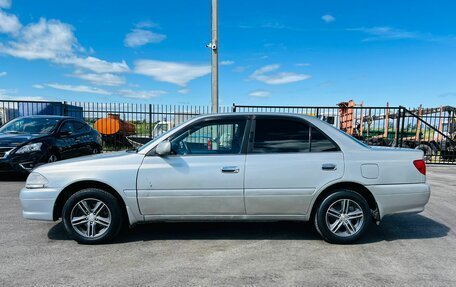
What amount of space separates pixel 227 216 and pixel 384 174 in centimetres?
205

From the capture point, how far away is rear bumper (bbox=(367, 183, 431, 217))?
419 cm

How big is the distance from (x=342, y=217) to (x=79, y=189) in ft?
11.0

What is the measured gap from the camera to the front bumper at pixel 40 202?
4094 mm

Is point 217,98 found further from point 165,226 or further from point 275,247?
point 275,247

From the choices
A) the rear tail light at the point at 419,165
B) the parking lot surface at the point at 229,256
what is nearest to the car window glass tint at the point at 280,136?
the parking lot surface at the point at 229,256

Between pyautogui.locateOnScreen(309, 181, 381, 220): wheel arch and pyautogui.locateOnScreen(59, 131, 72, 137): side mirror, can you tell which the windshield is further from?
pyautogui.locateOnScreen(309, 181, 381, 220): wheel arch

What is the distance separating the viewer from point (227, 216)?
4160 mm

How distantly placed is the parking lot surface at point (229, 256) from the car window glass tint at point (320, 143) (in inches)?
47.7

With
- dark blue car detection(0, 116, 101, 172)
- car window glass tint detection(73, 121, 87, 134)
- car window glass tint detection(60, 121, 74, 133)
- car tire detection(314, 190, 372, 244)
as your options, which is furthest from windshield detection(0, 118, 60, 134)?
car tire detection(314, 190, 372, 244)

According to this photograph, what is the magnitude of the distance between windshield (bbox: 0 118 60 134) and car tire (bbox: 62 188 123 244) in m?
5.26

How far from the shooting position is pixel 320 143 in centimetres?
427

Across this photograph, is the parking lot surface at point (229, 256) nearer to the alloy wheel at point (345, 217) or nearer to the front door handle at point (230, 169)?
the alloy wheel at point (345, 217)

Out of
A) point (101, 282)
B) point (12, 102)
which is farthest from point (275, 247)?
point (12, 102)

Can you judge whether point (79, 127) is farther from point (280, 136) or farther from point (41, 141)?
point (280, 136)
